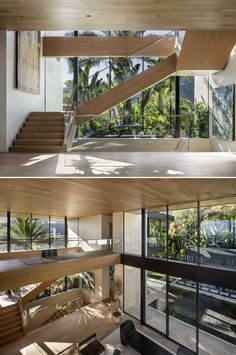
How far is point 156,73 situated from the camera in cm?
1326

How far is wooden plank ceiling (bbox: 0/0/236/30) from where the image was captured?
515 cm

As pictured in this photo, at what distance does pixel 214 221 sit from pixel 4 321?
848cm

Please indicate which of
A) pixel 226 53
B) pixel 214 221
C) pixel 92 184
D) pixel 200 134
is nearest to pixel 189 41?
pixel 226 53

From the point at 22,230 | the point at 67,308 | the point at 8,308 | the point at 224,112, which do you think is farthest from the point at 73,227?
the point at 224,112

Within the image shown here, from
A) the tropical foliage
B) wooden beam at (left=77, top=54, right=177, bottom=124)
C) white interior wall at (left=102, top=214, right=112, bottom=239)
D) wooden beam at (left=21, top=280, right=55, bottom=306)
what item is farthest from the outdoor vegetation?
wooden beam at (left=21, top=280, right=55, bottom=306)

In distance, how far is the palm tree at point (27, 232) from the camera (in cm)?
1664

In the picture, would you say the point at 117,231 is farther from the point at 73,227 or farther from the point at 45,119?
the point at 45,119

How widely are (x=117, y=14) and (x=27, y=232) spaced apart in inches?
534

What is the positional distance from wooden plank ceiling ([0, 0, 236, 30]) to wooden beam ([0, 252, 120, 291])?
6.33m

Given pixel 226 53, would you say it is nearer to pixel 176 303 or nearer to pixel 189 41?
pixel 189 41

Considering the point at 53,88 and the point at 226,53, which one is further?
the point at 53,88

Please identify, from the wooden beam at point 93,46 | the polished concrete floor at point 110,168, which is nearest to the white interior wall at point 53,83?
the wooden beam at point 93,46

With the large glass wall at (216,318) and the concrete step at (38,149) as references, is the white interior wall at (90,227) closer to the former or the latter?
the large glass wall at (216,318)

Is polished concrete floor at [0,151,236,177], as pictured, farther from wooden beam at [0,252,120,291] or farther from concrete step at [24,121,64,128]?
concrete step at [24,121,64,128]
